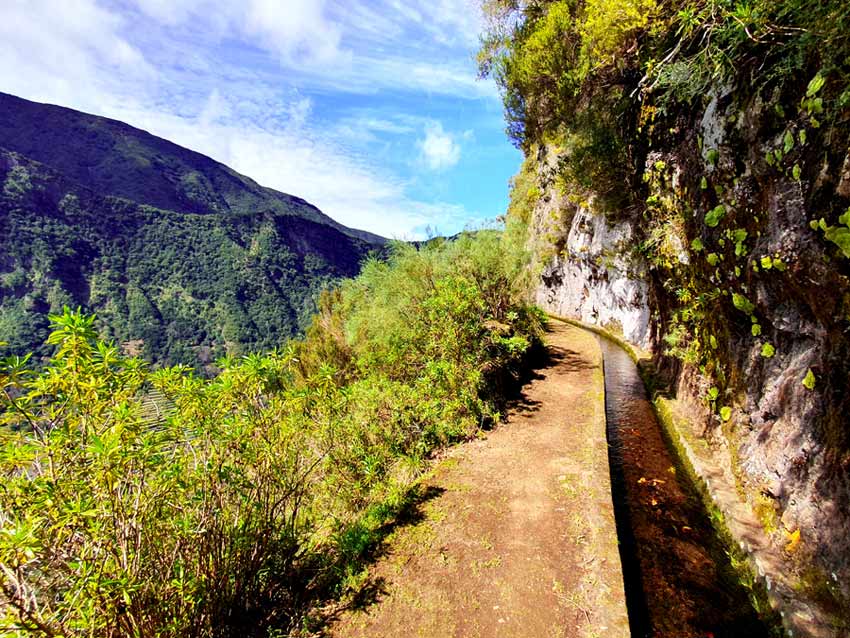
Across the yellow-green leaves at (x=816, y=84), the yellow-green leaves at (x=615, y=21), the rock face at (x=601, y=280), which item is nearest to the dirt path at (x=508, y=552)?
the yellow-green leaves at (x=816, y=84)

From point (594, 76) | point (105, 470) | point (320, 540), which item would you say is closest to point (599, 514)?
point (320, 540)

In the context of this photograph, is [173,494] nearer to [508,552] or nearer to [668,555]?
[508,552]

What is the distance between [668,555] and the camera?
501 centimetres

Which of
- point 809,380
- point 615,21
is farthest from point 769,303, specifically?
point 615,21

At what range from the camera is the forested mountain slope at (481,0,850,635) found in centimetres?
371

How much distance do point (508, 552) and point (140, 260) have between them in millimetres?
129816

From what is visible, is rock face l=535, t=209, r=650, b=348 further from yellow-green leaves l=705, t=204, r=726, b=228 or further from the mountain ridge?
the mountain ridge

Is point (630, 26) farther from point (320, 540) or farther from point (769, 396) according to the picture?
point (320, 540)

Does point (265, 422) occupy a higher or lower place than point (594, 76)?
lower

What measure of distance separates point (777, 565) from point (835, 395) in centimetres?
204

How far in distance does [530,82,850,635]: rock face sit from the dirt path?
1.89 m

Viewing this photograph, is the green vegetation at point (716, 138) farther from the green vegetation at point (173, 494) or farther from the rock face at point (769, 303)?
the green vegetation at point (173, 494)

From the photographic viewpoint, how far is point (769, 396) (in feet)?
16.4

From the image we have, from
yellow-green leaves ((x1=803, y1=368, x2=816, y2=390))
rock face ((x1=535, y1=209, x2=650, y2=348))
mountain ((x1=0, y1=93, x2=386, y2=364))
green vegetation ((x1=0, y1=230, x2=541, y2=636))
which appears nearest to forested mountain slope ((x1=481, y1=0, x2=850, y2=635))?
yellow-green leaves ((x1=803, y1=368, x2=816, y2=390))
